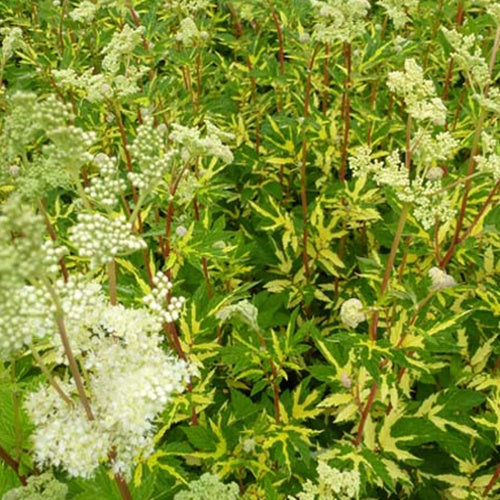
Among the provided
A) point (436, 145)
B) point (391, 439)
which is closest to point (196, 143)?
point (436, 145)

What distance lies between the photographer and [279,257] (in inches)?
149

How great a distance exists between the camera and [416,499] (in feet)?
10.1

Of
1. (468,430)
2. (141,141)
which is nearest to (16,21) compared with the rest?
(141,141)

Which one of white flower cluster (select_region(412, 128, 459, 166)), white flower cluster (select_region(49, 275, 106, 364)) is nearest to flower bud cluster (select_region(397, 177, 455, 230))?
white flower cluster (select_region(412, 128, 459, 166))

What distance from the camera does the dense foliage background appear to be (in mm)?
1719

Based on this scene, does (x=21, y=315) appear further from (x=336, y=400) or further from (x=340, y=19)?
(x=340, y=19)

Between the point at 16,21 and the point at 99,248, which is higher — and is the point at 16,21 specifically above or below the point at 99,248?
below

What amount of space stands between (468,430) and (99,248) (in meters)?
2.07

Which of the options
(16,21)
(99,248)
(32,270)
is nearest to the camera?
(32,270)

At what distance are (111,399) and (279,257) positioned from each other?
2360mm

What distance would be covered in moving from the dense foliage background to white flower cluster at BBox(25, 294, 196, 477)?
0.06 metres

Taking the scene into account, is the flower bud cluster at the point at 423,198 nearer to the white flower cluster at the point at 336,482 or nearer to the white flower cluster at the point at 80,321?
the white flower cluster at the point at 336,482

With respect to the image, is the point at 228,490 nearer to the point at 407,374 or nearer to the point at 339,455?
the point at 339,455

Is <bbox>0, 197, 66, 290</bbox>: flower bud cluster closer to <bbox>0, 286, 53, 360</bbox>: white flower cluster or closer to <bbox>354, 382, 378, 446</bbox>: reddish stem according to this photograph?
<bbox>0, 286, 53, 360</bbox>: white flower cluster
